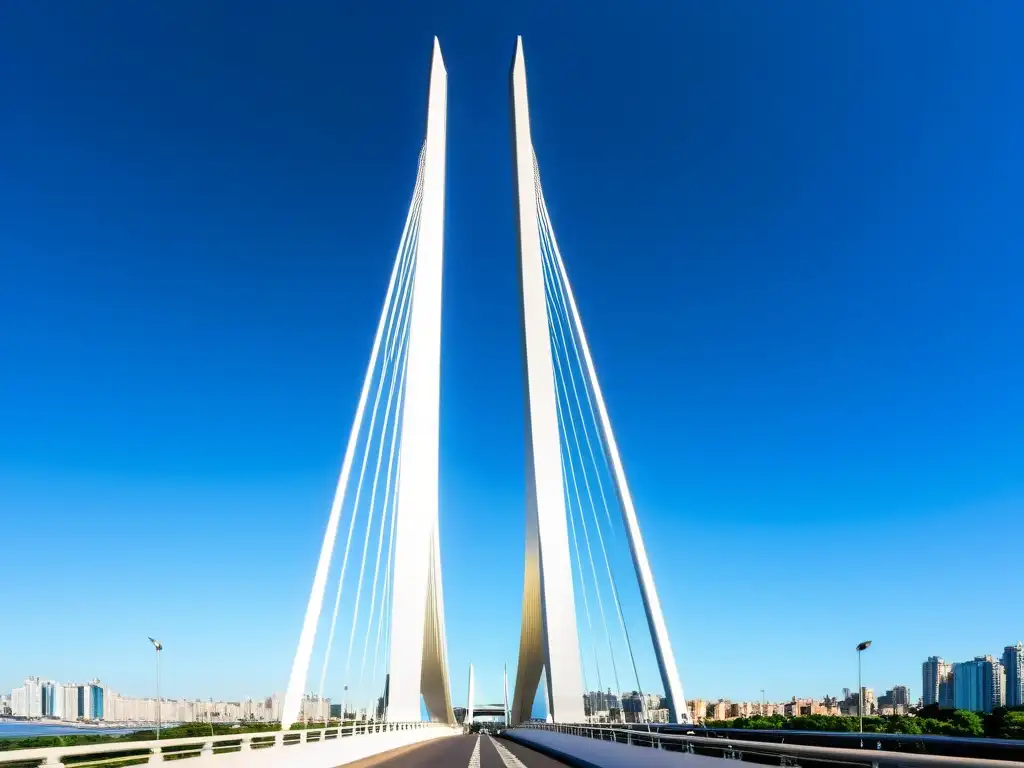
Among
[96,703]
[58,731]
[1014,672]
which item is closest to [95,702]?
[96,703]

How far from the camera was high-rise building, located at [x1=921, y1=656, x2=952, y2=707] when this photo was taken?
9512cm

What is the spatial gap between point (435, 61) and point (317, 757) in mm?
30670

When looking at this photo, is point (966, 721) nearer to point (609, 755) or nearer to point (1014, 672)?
point (1014, 672)

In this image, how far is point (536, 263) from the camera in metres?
34.5

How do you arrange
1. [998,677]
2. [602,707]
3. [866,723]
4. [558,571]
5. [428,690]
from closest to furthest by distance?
[558,571] → [602,707] → [866,723] → [428,690] → [998,677]

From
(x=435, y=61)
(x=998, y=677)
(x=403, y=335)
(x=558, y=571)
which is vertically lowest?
(x=998, y=677)

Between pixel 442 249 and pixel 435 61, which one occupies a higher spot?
pixel 435 61

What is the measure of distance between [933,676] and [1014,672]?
22.5 meters

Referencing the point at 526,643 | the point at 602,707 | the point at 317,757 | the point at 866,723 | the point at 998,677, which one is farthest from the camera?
the point at 998,677

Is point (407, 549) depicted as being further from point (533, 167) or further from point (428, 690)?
point (428, 690)

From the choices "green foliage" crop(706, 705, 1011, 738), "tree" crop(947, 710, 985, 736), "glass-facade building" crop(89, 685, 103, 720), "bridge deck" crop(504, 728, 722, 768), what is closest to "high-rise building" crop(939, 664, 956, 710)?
"green foliage" crop(706, 705, 1011, 738)

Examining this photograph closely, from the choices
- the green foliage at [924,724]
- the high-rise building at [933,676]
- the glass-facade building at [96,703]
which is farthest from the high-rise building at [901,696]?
the glass-facade building at [96,703]

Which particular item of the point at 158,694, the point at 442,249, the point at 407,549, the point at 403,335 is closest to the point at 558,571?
the point at 407,549

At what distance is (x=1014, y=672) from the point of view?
77688mm
